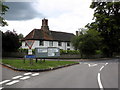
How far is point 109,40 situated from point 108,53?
3.87 meters

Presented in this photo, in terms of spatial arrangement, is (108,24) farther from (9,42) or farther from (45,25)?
(9,42)

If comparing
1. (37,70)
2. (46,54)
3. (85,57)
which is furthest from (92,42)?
(37,70)

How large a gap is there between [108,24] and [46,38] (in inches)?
751

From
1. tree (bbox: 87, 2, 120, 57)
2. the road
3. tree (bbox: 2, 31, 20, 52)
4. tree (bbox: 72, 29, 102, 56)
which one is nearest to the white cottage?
tree (bbox: 2, 31, 20, 52)

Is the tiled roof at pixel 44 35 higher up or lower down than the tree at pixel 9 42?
higher up

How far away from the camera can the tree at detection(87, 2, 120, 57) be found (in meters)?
42.6

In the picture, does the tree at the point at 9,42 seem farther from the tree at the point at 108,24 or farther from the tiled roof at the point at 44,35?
the tree at the point at 108,24

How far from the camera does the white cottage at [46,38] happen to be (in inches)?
2060

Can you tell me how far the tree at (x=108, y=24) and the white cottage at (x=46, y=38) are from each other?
13824mm

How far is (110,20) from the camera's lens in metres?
42.4

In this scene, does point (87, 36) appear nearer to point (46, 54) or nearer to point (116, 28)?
point (116, 28)

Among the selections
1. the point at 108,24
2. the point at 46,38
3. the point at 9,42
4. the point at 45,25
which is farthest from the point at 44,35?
the point at 108,24

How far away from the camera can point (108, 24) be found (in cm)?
4288

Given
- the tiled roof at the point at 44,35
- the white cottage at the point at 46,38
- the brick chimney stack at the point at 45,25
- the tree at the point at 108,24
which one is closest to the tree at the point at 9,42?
the white cottage at the point at 46,38
